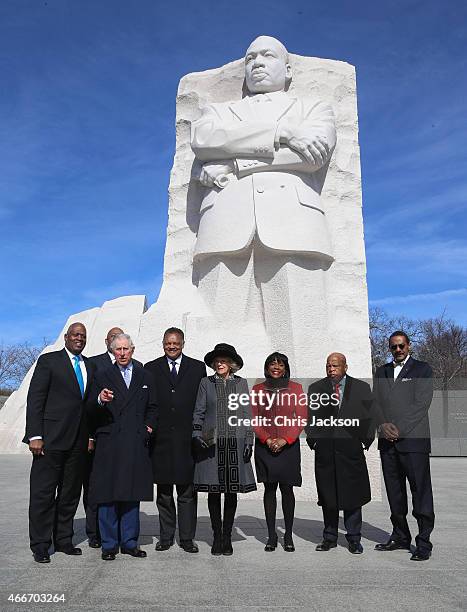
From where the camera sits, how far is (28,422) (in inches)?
153

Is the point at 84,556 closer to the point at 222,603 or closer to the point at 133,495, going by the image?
the point at 133,495

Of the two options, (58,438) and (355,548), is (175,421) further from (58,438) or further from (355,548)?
(355,548)

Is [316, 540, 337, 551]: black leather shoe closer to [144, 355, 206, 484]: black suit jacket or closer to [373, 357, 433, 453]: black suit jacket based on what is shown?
[373, 357, 433, 453]: black suit jacket

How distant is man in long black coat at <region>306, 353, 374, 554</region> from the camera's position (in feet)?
13.4

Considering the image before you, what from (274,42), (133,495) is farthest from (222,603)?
(274,42)

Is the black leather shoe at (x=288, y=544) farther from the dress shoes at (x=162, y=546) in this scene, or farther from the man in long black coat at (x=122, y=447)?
the man in long black coat at (x=122, y=447)

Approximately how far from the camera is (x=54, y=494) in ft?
12.9

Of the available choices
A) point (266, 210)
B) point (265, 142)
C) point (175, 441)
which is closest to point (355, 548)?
point (175, 441)

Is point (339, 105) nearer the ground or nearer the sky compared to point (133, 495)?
nearer the sky

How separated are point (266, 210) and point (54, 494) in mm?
4022

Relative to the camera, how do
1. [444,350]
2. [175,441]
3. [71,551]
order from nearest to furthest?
[71,551] < [175,441] < [444,350]

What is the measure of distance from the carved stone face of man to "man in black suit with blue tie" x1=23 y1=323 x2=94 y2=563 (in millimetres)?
4708

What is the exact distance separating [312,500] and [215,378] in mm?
2638

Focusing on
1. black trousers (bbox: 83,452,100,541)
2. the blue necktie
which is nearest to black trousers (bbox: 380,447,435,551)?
black trousers (bbox: 83,452,100,541)
